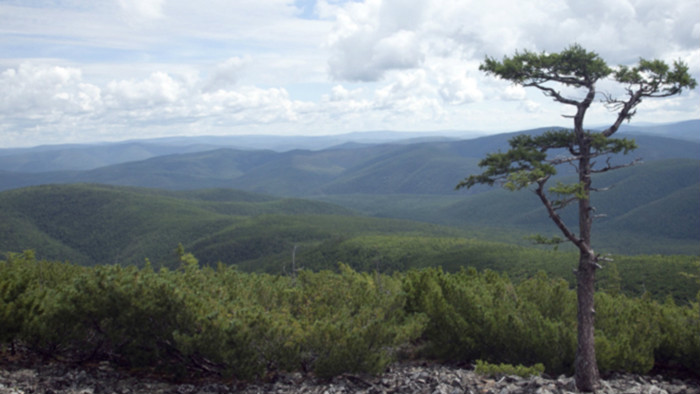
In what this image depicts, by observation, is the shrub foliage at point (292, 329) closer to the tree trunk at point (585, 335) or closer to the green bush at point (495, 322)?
the green bush at point (495, 322)

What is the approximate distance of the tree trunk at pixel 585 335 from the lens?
543 inches

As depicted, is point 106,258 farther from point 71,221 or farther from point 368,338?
point 368,338

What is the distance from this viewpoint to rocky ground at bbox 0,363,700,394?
14.1 m

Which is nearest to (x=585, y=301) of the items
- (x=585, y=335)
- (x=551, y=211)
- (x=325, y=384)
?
(x=585, y=335)

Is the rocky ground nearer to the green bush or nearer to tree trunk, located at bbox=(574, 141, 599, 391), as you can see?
tree trunk, located at bbox=(574, 141, 599, 391)

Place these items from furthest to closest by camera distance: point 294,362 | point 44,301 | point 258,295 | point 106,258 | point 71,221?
point 71,221
point 106,258
point 258,295
point 44,301
point 294,362

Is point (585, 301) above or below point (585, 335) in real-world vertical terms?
above

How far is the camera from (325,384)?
1531cm

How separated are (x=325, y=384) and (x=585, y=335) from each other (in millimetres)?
7837

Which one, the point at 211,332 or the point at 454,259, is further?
the point at 454,259

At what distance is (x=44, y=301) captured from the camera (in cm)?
1606

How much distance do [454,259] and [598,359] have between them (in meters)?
81.0

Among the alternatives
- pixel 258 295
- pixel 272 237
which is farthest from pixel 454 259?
pixel 258 295

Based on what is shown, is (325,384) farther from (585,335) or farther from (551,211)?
(551,211)
